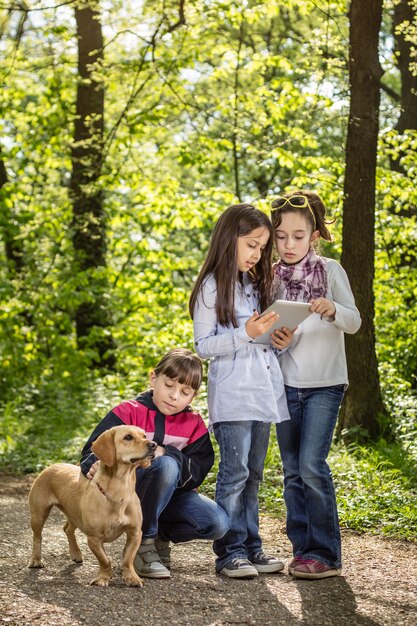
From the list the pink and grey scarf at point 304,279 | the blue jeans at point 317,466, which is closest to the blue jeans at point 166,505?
the blue jeans at point 317,466

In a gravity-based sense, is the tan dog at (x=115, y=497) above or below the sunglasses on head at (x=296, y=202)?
below

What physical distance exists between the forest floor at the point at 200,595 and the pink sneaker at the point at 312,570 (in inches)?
1.6

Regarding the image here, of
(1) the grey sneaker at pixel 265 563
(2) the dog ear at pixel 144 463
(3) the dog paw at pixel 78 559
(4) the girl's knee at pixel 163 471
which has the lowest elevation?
(3) the dog paw at pixel 78 559

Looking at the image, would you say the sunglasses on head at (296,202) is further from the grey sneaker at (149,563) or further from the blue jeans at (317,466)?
the grey sneaker at (149,563)

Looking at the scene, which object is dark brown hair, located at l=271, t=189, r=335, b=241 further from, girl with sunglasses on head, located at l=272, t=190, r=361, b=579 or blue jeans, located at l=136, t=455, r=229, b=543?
blue jeans, located at l=136, t=455, r=229, b=543

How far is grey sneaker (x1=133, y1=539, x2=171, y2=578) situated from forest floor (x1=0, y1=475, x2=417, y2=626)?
0.22 ft

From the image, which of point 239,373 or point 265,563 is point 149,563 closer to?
point 265,563

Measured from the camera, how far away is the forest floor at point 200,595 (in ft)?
13.1

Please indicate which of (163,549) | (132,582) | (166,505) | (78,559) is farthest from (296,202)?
(78,559)

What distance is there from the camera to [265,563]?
5.00 metres

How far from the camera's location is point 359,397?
30.5 ft

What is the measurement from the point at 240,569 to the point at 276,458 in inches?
166

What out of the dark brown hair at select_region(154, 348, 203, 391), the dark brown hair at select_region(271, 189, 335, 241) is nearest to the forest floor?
the dark brown hair at select_region(154, 348, 203, 391)

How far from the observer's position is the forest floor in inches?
157
